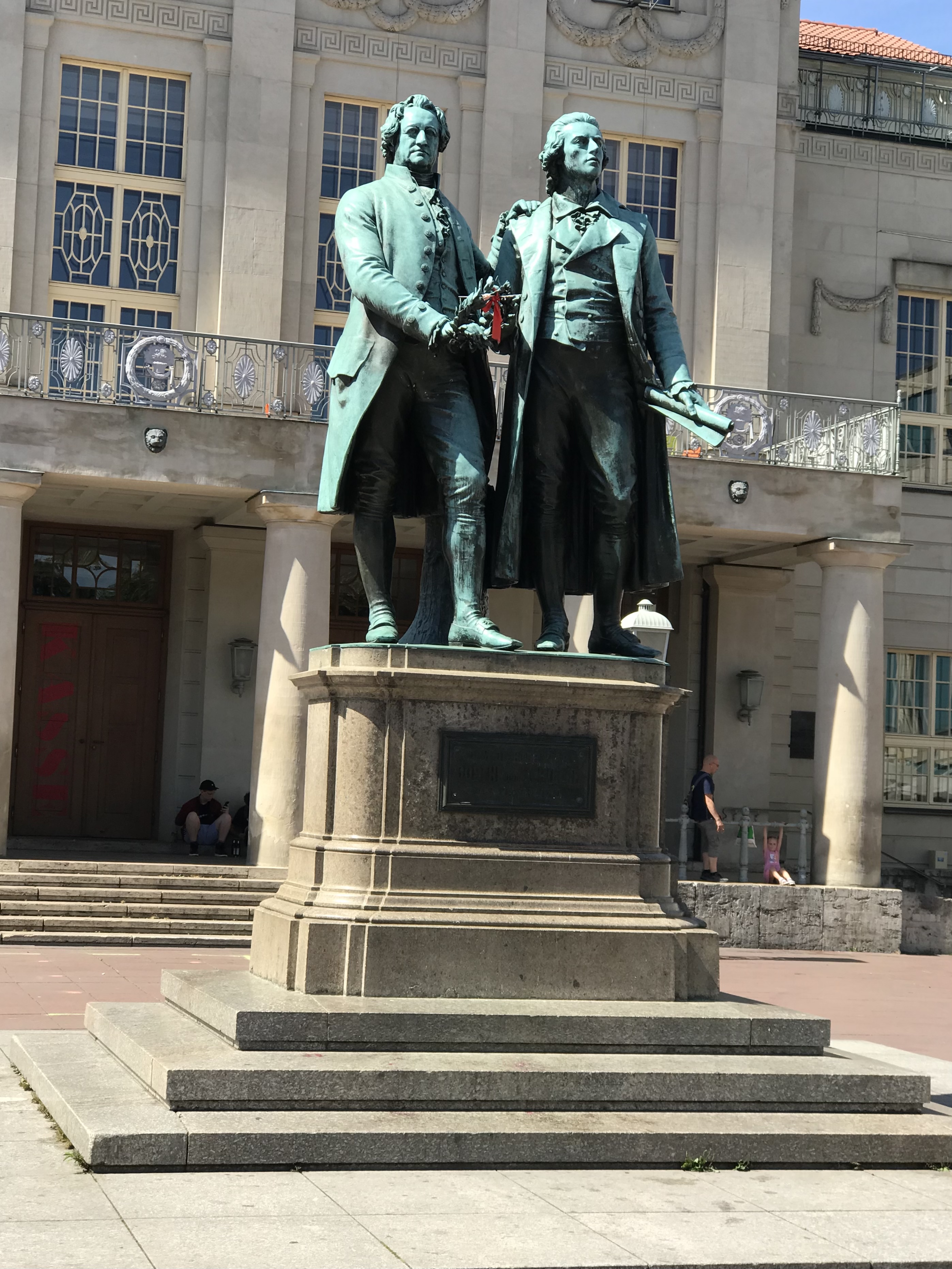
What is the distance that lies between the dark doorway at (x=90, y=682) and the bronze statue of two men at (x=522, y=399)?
17.2 meters

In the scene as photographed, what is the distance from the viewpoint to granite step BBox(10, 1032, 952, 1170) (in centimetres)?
577

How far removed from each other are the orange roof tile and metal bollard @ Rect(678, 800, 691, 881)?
13.9 m

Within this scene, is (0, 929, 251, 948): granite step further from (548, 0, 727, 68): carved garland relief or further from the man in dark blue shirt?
(548, 0, 727, 68): carved garland relief

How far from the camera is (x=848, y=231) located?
2725 centimetres

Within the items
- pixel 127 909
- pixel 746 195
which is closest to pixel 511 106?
pixel 746 195

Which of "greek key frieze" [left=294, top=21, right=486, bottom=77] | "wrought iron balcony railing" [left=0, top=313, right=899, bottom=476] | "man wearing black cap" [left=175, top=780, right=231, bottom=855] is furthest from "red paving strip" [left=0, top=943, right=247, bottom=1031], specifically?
"greek key frieze" [left=294, top=21, right=486, bottom=77]

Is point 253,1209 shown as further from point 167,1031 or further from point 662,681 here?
point 662,681

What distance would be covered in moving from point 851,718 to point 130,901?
9224 millimetres

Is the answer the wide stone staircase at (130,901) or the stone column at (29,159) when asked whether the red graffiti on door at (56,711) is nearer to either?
the wide stone staircase at (130,901)

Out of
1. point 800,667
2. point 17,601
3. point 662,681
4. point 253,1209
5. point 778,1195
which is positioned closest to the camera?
point 253,1209

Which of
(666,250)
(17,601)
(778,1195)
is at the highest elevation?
(666,250)

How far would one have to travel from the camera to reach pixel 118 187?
76.4ft

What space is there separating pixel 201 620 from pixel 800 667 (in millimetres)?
9083

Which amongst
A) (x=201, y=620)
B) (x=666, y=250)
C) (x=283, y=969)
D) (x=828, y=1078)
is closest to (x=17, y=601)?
(x=201, y=620)
